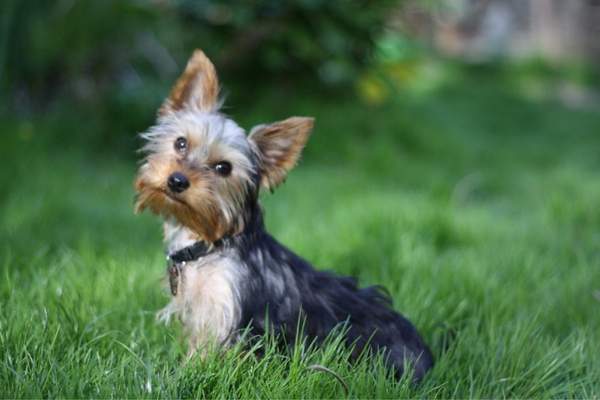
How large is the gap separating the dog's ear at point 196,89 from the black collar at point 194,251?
688 millimetres

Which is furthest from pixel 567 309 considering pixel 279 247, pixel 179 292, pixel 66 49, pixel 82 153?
pixel 66 49

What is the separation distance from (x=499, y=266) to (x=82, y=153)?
4685 mm

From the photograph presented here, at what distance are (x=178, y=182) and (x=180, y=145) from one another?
29cm

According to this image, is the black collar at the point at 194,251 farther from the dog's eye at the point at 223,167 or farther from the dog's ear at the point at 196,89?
the dog's ear at the point at 196,89

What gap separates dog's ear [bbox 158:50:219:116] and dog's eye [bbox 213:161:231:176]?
0.37 metres

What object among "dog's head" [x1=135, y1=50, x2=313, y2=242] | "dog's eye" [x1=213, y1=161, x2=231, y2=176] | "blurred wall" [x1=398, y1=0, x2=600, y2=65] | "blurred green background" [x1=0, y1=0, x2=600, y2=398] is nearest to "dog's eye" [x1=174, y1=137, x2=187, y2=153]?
"dog's head" [x1=135, y1=50, x2=313, y2=242]

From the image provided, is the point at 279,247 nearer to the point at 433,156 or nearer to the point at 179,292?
the point at 179,292

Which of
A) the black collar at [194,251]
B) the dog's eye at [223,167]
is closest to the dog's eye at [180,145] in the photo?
the dog's eye at [223,167]

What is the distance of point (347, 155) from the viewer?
814cm

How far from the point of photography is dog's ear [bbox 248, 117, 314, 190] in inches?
131

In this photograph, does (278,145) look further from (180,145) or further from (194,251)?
(194,251)

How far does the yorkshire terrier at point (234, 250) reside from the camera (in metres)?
3.20

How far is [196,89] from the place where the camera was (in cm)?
356

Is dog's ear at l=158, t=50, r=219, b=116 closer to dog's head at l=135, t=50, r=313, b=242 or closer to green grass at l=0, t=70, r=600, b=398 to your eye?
dog's head at l=135, t=50, r=313, b=242
